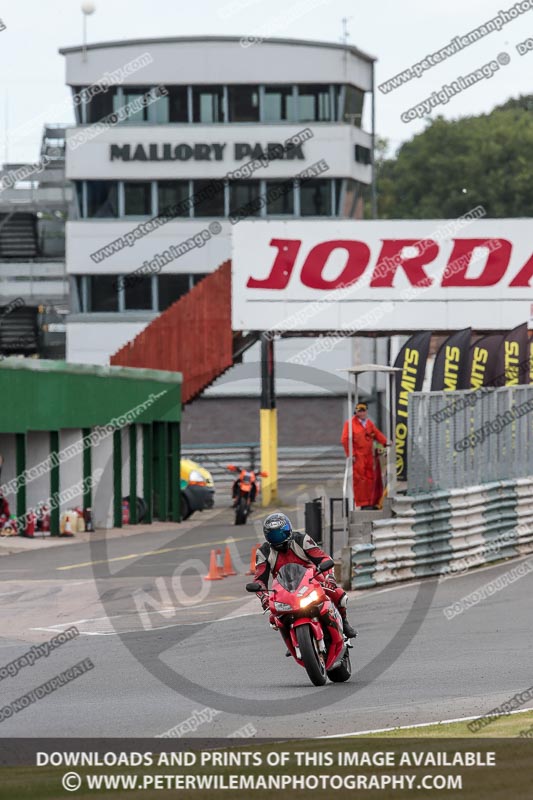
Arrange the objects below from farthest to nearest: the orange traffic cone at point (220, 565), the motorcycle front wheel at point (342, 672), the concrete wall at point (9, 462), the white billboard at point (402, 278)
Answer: the white billboard at point (402, 278) < the concrete wall at point (9, 462) < the orange traffic cone at point (220, 565) < the motorcycle front wheel at point (342, 672)

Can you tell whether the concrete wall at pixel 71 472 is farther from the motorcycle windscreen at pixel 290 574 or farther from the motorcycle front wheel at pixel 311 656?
Result: the motorcycle front wheel at pixel 311 656

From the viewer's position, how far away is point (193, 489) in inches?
1537

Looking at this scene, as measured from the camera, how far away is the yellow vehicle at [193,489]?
38.6 metres

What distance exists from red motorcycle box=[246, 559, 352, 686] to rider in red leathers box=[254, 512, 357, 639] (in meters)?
0.08

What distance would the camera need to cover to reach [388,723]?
34.8 ft

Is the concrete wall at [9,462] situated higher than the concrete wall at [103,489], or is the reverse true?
the concrete wall at [9,462]

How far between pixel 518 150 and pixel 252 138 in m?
42.6

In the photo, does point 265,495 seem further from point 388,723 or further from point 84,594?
point 388,723

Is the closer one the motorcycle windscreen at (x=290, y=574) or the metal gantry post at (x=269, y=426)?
the motorcycle windscreen at (x=290, y=574)

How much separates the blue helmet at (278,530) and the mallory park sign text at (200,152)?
49.1 metres

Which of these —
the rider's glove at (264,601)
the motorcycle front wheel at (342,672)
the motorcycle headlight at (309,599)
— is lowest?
the motorcycle front wheel at (342,672)

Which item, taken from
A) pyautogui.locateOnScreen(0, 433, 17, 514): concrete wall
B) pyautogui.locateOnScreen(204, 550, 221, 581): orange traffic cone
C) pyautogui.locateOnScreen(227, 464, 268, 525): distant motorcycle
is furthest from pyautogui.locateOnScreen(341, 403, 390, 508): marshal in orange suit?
pyautogui.locateOnScreen(227, 464, 268, 525): distant motorcycle

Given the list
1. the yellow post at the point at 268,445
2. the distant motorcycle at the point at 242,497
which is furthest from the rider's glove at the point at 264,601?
the yellow post at the point at 268,445
